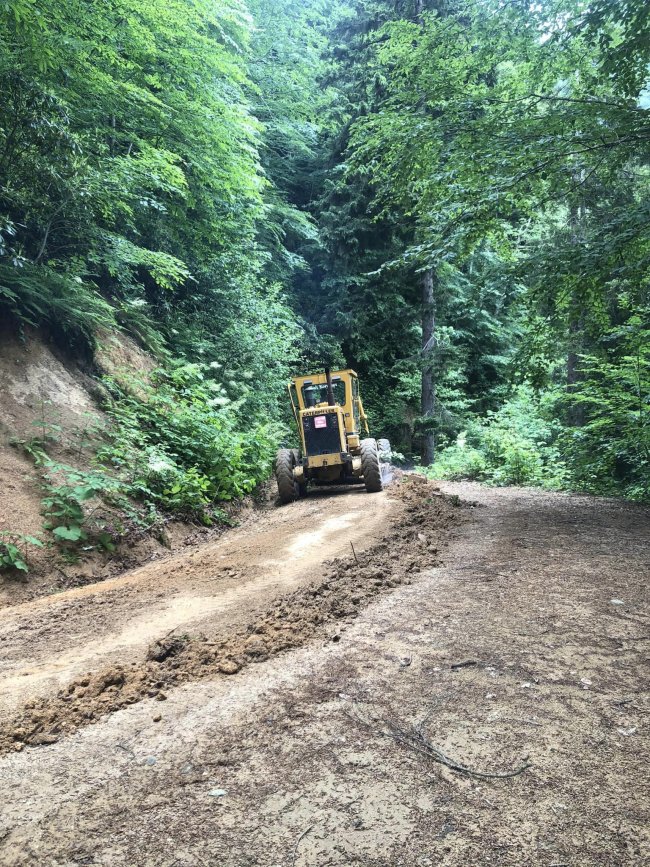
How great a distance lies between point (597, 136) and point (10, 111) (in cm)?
738

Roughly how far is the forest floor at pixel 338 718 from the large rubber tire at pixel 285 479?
5176 mm

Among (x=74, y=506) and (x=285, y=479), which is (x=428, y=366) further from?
(x=74, y=506)

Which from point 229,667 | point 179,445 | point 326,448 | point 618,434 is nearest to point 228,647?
point 229,667

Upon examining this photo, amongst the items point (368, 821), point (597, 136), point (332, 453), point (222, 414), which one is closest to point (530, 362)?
point (597, 136)

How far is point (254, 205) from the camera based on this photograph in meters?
14.0

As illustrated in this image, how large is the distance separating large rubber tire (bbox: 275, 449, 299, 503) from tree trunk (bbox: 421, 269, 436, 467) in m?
8.51

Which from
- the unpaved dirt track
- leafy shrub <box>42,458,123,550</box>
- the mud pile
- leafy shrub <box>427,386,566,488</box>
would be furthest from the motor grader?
the mud pile

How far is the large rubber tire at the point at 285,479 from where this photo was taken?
1041 cm

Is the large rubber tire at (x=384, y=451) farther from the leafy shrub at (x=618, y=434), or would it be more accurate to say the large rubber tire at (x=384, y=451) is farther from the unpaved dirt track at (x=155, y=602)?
the unpaved dirt track at (x=155, y=602)

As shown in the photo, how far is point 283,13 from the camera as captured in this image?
19781 millimetres

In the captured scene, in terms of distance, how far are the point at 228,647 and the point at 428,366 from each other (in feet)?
51.3

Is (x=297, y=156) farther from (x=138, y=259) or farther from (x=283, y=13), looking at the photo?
(x=138, y=259)

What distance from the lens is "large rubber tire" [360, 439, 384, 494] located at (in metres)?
10.3

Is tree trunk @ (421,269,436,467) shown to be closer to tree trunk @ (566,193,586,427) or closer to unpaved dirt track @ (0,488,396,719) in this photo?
tree trunk @ (566,193,586,427)
